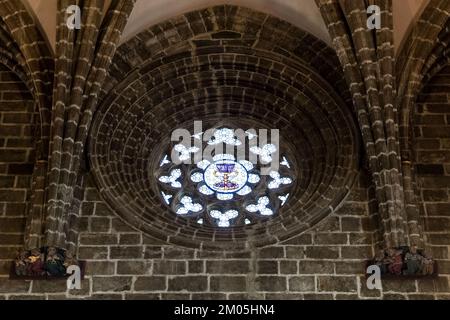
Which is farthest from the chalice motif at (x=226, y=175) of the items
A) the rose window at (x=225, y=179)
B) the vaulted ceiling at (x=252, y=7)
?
the vaulted ceiling at (x=252, y=7)

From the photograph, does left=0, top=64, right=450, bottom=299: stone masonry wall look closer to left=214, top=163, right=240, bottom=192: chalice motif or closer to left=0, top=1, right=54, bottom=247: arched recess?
left=0, top=1, right=54, bottom=247: arched recess

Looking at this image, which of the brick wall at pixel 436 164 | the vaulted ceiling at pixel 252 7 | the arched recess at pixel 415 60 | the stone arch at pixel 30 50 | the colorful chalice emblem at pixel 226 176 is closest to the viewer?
the brick wall at pixel 436 164

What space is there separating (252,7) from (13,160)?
4313mm

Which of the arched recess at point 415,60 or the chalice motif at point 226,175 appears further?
the chalice motif at point 226,175

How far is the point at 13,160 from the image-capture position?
49.2 ft

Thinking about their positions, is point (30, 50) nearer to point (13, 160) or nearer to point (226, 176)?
point (13, 160)

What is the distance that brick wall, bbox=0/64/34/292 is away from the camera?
1409 centimetres

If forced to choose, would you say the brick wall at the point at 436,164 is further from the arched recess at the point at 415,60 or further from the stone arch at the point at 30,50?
the stone arch at the point at 30,50

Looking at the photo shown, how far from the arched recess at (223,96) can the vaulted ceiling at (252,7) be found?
0.13 metres

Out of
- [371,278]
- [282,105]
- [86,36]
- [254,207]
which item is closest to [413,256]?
[371,278]

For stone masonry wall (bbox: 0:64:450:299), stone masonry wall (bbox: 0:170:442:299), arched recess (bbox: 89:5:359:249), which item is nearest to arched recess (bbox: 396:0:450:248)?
stone masonry wall (bbox: 0:64:450:299)

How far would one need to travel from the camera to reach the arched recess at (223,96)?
48.9ft
